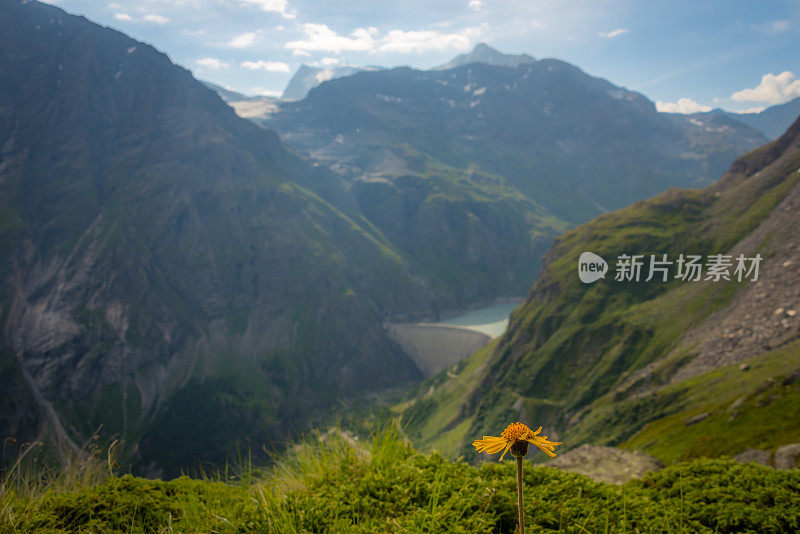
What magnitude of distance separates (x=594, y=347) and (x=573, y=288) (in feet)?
93.6

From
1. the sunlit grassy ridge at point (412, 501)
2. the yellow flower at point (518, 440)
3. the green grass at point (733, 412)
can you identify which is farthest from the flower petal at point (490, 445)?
the green grass at point (733, 412)

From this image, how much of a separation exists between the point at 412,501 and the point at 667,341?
102 m

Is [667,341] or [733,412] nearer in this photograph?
[733,412]

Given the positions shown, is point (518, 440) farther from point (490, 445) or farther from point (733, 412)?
point (733, 412)

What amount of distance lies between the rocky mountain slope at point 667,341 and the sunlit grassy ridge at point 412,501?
25510 mm

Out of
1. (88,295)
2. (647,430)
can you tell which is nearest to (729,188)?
(647,430)

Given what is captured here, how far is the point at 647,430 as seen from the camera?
64.6 meters

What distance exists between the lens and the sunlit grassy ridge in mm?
5207

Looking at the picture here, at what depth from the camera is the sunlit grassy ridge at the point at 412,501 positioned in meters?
5.21

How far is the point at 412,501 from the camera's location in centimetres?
575

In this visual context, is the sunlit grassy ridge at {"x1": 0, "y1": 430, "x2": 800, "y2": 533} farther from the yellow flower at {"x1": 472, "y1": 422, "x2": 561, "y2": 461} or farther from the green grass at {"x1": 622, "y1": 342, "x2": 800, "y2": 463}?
the green grass at {"x1": 622, "y1": 342, "x2": 800, "y2": 463}

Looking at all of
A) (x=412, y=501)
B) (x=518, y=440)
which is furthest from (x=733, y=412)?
(x=518, y=440)

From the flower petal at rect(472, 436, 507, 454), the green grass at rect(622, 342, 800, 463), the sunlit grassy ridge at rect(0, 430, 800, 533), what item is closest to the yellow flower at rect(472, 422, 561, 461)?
the flower petal at rect(472, 436, 507, 454)

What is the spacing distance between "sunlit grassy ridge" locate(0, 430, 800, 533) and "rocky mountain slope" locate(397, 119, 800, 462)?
25.5 m
